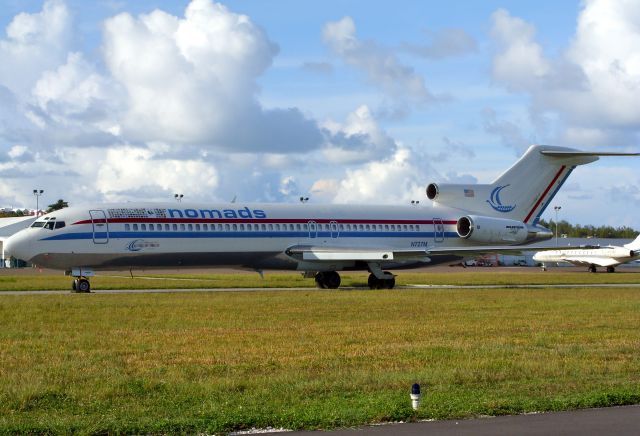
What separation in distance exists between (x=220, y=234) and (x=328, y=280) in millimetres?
6313

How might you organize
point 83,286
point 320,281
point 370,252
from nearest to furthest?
point 83,286 → point 370,252 → point 320,281

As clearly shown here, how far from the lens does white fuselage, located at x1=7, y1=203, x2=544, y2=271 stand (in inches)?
1538

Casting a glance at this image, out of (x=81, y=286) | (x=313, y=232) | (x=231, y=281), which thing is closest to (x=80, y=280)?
(x=81, y=286)

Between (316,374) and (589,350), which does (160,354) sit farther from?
(589,350)

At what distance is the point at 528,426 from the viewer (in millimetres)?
10875

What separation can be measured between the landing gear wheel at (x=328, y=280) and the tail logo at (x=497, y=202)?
10.5 meters

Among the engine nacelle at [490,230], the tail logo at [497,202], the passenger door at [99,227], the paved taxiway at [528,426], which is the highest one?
the tail logo at [497,202]

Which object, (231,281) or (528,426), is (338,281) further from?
(528,426)

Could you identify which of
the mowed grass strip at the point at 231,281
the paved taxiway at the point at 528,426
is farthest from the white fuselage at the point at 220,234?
the paved taxiway at the point at 528,426

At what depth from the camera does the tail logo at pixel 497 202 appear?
51.1m

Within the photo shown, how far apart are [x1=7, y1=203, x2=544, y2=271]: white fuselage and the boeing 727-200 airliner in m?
0.04

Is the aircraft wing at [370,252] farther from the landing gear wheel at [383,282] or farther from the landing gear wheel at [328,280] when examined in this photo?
the landing gear wheel at [328,280]

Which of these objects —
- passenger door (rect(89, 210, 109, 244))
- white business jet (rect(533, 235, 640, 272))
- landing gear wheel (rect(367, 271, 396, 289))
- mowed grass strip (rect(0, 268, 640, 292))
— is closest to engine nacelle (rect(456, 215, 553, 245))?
mowed grass strip (rect(0, 268, 640, 292))

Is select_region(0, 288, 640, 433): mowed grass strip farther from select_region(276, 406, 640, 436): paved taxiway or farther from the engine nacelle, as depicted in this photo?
the engine nacelle
